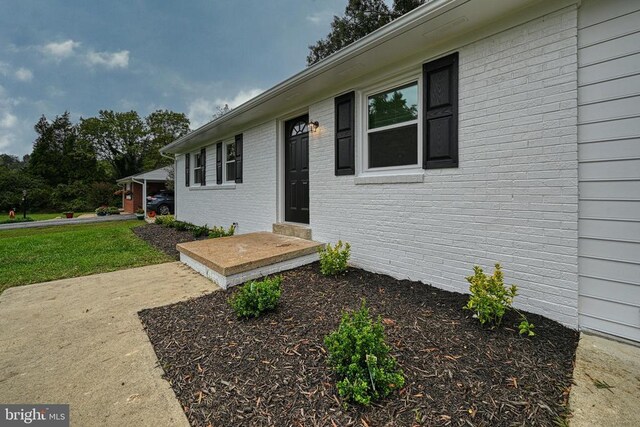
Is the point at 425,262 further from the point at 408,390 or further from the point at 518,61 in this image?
the point at 518,61

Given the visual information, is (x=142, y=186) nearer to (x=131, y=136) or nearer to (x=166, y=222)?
(x=166, y=222)

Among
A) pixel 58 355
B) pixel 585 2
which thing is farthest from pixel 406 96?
pixel 58 355

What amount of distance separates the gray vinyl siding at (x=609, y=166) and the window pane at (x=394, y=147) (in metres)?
1.64

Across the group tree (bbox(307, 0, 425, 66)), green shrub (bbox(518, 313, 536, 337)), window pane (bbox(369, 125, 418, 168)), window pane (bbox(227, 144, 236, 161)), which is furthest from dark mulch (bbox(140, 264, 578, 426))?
tree (bbox(307, 0, 425, 66))

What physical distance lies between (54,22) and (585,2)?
20011 millimetres

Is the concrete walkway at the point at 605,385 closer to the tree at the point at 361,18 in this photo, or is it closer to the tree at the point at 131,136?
the tree at the point at 361,18

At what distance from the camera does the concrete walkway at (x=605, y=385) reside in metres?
1.47

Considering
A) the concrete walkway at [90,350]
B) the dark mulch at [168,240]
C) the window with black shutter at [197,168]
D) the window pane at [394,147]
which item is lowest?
the concrete walkway at [90,350]

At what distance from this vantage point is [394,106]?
3.89 meters

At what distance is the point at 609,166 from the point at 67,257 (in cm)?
848

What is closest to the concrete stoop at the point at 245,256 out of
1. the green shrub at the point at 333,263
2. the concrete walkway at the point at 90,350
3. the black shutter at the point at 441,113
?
the concrete walkway at the point at 90,350

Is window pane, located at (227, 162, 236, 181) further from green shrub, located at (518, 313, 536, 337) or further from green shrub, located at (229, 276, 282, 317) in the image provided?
green shrub, located at (518, 313, 536, 337)

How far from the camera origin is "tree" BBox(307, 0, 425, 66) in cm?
1154

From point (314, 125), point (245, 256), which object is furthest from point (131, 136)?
point (245, 256)
